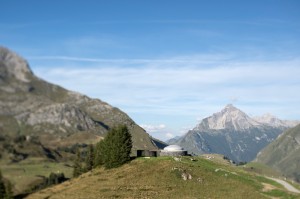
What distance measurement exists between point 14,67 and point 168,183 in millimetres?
44029

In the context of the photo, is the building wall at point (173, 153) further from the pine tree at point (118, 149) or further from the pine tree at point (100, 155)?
the pine tree at point (100, 155)

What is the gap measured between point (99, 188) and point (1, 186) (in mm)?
45416

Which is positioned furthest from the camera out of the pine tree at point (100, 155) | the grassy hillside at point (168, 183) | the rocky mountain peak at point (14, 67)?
the pine tree at point (100, 155)

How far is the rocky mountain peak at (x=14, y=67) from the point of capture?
240 ft

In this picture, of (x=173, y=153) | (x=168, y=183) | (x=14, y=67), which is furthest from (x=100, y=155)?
(x=14, y=67)

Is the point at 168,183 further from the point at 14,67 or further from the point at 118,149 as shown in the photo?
the point at 14,67

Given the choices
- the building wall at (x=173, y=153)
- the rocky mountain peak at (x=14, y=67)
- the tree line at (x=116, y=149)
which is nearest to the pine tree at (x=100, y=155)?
the tree line at (x=116, y=149)

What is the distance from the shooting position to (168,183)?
281 feet

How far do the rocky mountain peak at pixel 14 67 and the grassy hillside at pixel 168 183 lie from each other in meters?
29.4

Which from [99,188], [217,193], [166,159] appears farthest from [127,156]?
[217,193]

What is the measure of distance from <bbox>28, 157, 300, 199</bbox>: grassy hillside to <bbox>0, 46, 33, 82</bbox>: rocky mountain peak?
29.4 m

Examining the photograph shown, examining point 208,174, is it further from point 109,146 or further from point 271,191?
point 109,146

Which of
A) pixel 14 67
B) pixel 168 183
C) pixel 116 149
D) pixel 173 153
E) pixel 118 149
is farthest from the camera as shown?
pixel 173 153

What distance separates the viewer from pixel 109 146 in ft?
342
